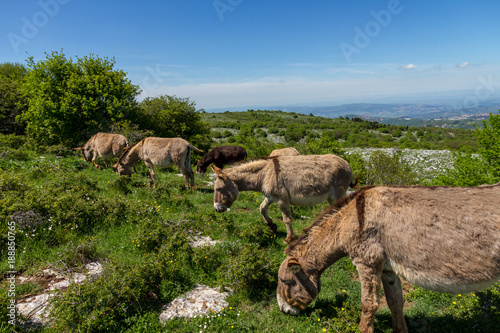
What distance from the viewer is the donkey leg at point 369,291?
3670mm

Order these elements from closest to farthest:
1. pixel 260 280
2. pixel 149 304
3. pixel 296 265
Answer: pixel 296 265 < pixel 149 304 < pixel 260 280

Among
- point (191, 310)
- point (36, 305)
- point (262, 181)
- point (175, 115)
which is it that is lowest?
point (191, 310)

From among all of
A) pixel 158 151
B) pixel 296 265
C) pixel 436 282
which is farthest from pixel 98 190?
pixel 436 282

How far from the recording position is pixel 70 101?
22.2m

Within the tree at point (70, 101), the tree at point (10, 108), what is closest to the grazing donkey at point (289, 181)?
the tree at point (70, 101)

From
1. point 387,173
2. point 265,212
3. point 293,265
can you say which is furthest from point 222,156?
point 293,265

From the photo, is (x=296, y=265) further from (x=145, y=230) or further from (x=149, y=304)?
(x=145, y=230)

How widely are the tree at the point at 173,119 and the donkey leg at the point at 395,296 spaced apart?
94.9ft

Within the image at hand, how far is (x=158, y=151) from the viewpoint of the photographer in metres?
13.2

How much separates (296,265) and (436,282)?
76.9 inches

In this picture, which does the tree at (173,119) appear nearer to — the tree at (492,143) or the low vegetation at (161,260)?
the low vegetation at (161,260)

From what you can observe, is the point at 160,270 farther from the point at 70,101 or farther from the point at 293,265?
the point at 70,101

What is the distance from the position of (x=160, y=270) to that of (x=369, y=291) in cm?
433

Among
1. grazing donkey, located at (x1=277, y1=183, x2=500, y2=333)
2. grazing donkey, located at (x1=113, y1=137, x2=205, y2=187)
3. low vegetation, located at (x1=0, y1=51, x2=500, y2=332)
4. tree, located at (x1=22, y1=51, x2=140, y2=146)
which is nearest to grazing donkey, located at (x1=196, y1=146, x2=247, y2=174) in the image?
low vegetation, located at (x1=0, y1=51, x2=500, y2=332)
